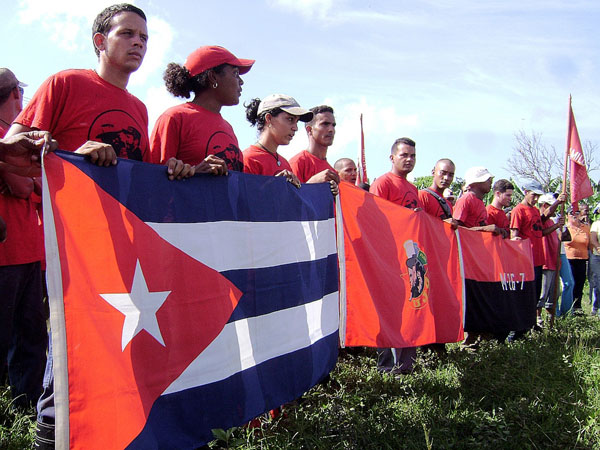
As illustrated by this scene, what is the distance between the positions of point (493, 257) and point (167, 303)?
4851 millimetres

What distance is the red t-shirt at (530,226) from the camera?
24.8ft

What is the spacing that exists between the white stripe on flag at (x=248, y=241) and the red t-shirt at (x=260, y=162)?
0.51 metres

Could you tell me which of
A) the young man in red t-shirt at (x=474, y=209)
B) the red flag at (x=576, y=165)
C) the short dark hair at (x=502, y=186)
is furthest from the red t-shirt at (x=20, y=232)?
the red flag at (x=576, y=165)

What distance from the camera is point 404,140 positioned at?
18.2 feet

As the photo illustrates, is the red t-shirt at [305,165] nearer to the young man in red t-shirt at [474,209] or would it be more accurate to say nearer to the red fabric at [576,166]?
the young man in red t-shirt at [474,209]

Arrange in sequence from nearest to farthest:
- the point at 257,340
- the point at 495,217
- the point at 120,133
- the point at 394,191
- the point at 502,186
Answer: the point at 120,133 < the point at 257,340 < the point at 394,191 < the point at 495,217 < the point at 502,186

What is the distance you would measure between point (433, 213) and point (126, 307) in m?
4.38

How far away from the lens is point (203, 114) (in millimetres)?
3137

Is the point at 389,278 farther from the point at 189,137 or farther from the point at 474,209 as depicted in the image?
the point at 474,209

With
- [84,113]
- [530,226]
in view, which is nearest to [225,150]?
[84,113]

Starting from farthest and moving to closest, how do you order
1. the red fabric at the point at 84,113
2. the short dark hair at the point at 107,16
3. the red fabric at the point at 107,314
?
the short dark hair at the point at 107,16, the red fabric at the point at 84,113, the red fabric at the point at 107,314

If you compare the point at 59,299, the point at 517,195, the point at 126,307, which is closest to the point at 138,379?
the point at 126,307

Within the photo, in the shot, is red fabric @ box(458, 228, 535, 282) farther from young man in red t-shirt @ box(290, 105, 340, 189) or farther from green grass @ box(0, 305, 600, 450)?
young man in red t-shirt @ box(290, 105, 340, 189)

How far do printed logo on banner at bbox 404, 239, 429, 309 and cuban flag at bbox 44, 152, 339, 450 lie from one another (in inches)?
61.6
